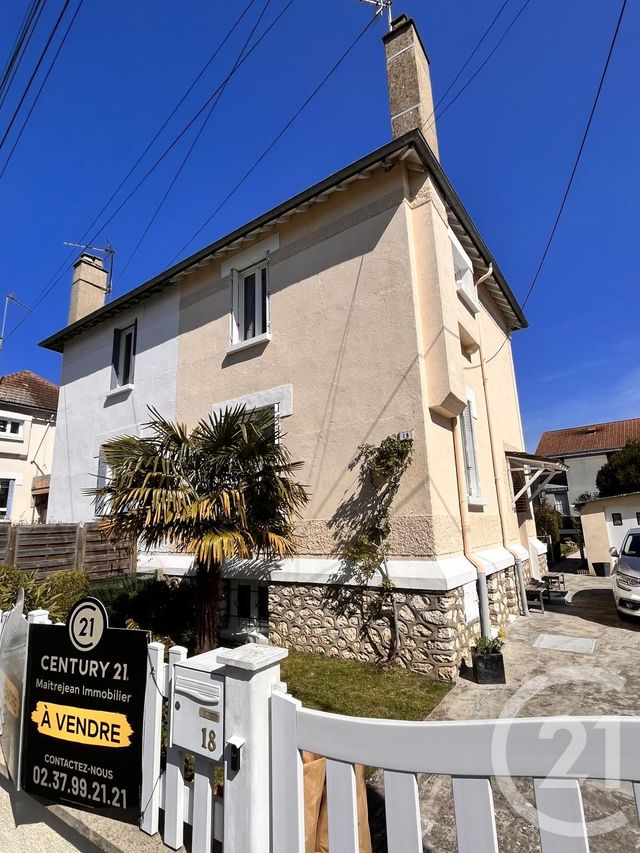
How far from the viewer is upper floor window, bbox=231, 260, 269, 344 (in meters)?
9.65

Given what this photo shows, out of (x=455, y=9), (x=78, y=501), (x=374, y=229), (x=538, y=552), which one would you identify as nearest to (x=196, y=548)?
(x=374, y=229)

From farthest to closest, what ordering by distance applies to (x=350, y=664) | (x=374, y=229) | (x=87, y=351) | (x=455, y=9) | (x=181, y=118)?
(x=87, y=351) < (x=181, y=118) < (x=374, y=229) < (x=455, y=9) < (x=350, y=664)

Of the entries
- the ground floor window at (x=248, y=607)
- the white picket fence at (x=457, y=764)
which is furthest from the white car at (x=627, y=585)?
the white picket fence at (x=457, y=764)

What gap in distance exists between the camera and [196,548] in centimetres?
618

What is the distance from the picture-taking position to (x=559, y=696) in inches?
201

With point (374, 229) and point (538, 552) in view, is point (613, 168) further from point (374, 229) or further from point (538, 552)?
point (538, 552)

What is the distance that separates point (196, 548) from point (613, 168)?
8.55m

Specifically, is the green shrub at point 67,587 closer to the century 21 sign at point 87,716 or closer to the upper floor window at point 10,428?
the century 21 sign at point 87,716

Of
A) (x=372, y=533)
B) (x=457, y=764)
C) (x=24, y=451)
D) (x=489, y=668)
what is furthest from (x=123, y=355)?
(x=457, y=764)

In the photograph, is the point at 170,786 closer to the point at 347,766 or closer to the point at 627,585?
the point at 347,766

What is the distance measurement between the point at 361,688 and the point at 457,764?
4.35m

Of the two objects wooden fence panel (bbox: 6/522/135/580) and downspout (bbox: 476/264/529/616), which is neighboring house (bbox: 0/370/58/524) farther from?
downspout (bbox: 476/264/529/616)

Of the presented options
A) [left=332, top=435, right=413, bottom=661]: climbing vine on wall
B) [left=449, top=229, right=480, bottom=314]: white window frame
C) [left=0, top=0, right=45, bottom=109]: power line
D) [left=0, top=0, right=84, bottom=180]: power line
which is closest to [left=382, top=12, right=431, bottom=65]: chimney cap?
[left=449, top=229, right=480, bottom=314]: white window frame

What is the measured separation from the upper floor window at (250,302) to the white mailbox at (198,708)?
761cm
